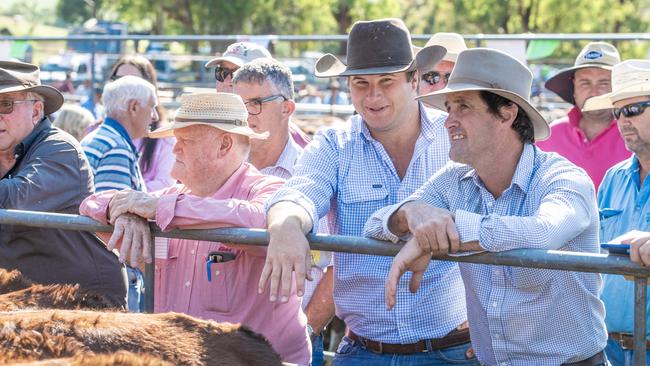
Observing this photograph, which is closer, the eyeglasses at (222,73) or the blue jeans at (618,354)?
the blue jeans at (618,354)

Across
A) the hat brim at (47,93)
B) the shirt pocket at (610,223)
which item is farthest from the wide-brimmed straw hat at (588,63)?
the hat brim at (47,93)

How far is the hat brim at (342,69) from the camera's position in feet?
12.2

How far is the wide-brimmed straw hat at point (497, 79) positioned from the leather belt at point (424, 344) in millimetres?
919

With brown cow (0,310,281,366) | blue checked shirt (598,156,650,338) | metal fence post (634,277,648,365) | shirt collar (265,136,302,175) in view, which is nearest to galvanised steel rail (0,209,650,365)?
metal fence post (634,277,648,365)

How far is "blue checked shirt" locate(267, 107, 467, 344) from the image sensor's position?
3.50 meters

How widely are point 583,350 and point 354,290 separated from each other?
3.19 feet

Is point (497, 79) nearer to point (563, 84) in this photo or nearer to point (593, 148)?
point (593, 148)

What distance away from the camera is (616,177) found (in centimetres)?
427

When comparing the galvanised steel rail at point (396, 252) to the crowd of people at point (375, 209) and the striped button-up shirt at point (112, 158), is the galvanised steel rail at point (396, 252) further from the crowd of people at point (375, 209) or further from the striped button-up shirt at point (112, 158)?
the striped button-up shirt at point (112, 158)

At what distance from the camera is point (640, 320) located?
8.36ft

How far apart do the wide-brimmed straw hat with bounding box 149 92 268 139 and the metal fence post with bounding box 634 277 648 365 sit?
164 cm

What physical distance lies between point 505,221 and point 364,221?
99 centimetres

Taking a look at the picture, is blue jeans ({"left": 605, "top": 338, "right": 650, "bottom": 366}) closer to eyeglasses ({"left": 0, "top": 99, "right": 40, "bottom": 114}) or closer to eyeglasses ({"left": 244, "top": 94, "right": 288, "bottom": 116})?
eyeglasses ({"left": 244, "top": 94, "right": 288, "bottom": 116})

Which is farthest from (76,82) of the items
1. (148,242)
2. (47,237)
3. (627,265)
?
(627,265)
